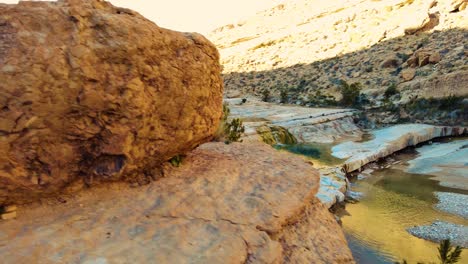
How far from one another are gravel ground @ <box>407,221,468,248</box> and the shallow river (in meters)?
0.17

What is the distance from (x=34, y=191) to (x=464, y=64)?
75.2 ft

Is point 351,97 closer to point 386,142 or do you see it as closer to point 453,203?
point 386,142

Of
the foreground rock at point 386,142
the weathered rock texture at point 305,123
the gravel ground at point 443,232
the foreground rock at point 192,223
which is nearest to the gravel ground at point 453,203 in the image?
the gravel ground at point 443,232

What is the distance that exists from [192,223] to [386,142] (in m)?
12.7

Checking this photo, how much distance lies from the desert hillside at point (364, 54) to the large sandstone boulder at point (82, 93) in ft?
59.8

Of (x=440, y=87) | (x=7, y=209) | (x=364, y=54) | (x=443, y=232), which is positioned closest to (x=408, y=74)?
(x=440, y=87)

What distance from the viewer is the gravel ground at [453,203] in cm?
838

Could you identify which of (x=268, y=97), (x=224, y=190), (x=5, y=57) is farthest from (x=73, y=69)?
(x=268, y=97)

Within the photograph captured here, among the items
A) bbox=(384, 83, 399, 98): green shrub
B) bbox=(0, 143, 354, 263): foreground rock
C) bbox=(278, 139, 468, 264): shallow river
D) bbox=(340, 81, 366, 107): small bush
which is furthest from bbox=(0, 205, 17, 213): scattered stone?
bbox=(384, 83, 399, 98): green shrub

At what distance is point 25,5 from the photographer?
3387mm

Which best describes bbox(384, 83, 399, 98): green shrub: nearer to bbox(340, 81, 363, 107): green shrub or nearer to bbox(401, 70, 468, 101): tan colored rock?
bbox(401, 70, 468, 101): tan colored rock

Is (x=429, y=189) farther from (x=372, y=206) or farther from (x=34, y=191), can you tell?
(x=34, y=191)

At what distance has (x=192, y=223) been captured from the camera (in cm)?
356

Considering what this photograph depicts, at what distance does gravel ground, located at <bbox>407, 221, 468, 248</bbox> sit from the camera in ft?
22.8
